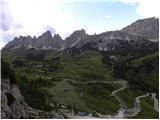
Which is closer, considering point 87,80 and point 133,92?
point 133,92

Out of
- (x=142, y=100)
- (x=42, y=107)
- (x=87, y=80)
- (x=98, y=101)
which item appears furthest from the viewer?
(x=87, y=80)

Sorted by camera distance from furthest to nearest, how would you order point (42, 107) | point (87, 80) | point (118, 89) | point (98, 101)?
1. point (87, 80)
2. point (118, 89)
3. point (98, 101)
4. point (42, 107)

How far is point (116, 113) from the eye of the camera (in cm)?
13025

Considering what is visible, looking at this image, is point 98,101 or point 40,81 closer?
point 98,101

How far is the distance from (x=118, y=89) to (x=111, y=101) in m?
25.2

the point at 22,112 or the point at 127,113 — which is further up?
the point at 22,112

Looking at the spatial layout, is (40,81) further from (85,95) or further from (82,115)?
(82,115)

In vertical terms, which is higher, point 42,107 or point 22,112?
point 22,112

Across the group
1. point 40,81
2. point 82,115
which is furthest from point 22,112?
point 40,81

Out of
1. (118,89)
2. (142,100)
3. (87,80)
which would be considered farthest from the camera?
(87,80)

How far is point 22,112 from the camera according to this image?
167 ft

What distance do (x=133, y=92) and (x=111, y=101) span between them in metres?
29.2

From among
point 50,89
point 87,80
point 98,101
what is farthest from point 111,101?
point 87,80

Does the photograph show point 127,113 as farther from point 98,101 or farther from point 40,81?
point 40,81
